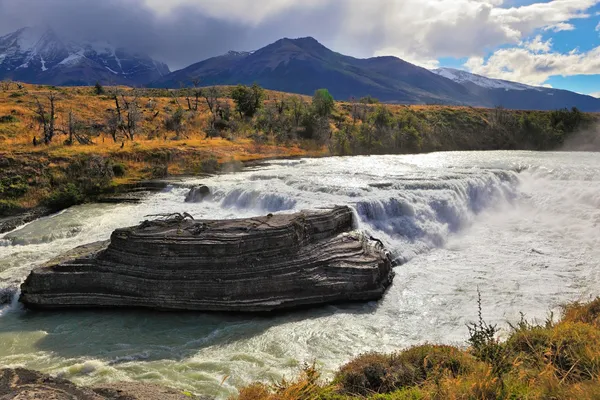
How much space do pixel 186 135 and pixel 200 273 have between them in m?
37.5

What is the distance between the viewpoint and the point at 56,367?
8562 millimetres

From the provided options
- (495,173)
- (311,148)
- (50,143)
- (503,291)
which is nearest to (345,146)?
(311,148)

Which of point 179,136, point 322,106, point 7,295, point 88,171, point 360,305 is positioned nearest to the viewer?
point 7,295

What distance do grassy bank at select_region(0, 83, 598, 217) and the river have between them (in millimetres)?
5640

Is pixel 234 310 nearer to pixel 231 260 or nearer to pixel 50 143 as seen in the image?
pixel 231 260

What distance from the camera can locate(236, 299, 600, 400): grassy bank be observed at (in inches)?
180

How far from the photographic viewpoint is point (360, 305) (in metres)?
11.9

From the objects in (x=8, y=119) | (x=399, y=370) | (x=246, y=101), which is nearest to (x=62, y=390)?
(x=399, y=370)

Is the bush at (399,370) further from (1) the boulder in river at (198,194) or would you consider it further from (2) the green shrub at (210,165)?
(2) the green shrub at (210,165)

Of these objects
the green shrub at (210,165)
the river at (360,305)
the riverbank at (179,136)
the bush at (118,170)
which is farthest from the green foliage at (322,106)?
the bush at (118,170)

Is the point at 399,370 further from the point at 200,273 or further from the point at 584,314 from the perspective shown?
the point at 200,273

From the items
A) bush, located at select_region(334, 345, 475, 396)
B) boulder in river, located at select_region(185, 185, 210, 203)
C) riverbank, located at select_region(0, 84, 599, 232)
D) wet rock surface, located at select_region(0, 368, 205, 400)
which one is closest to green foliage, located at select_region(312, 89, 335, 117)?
riverbank, located at select_region(0, 84, 599, 232)

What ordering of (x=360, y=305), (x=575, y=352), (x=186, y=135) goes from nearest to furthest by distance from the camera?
(x=575, y=352) → (x=360, y=305) → (x=186, y=135)

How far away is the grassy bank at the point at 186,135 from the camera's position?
26.3 meters
